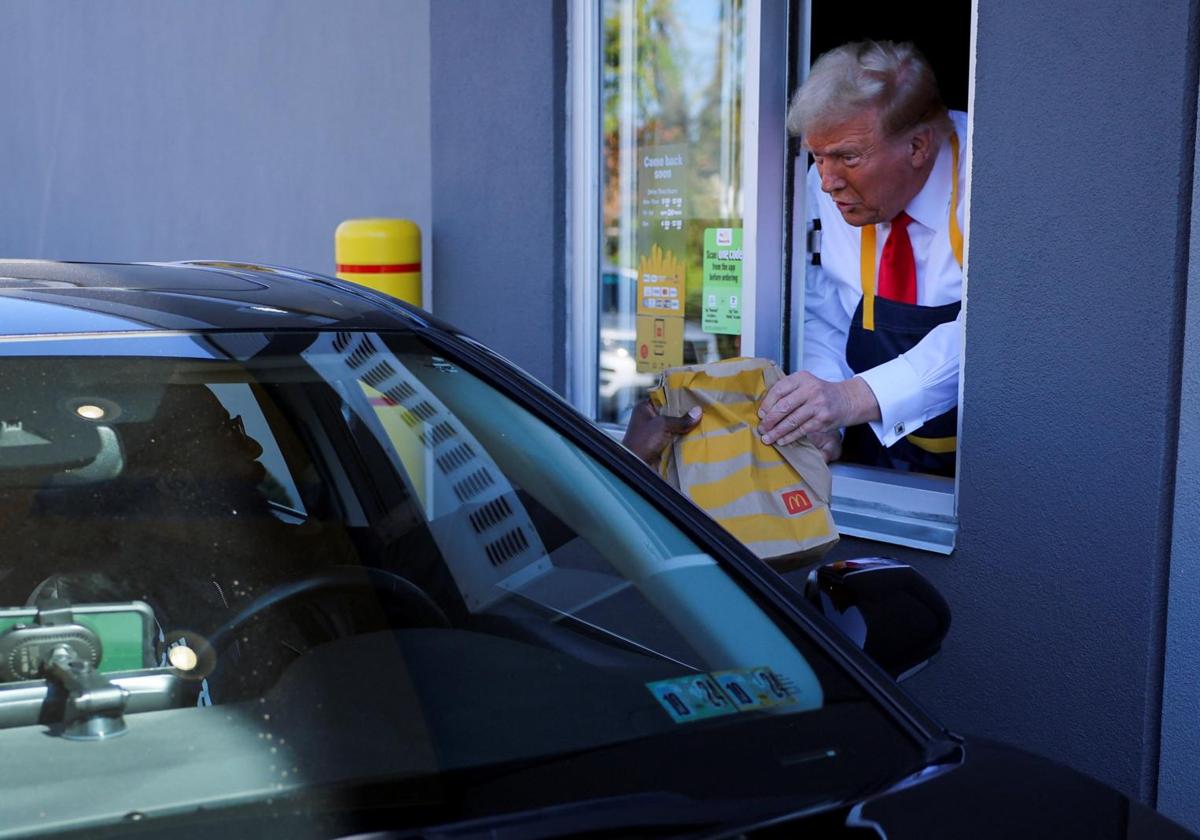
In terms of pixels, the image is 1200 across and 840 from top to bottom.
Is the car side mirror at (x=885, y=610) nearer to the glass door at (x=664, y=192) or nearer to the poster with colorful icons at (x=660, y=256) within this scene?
the glass door at (x=664, y=192)

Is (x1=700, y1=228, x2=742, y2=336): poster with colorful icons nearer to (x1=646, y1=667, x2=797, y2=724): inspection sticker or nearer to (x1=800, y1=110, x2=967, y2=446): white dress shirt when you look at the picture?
(x1=800, y1=110, x2=967, y2=446): white dress shirt

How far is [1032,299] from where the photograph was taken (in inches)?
131

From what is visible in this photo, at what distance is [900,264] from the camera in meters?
3.93

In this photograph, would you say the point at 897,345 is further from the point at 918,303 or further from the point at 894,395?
the point at 894,395

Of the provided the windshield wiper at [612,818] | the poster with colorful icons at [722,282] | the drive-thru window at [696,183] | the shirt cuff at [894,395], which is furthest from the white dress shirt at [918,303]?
the windshield wiper at [612,818]

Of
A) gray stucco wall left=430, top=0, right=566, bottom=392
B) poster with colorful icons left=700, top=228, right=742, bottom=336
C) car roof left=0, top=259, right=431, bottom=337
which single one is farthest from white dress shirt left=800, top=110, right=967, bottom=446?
car roof left=0, top=259, right=431, bottom=337

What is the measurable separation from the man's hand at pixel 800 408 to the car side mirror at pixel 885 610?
46.2 inches

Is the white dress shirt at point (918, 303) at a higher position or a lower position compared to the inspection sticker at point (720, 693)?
higher

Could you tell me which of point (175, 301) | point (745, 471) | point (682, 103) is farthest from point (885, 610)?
point (682, 103)

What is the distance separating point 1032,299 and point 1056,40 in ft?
2.00

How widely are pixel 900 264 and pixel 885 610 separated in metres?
2.17

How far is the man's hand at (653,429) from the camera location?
10.2ft

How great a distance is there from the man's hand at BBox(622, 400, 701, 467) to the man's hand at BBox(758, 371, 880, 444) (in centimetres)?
18

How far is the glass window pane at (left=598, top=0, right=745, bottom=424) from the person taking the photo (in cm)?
445
